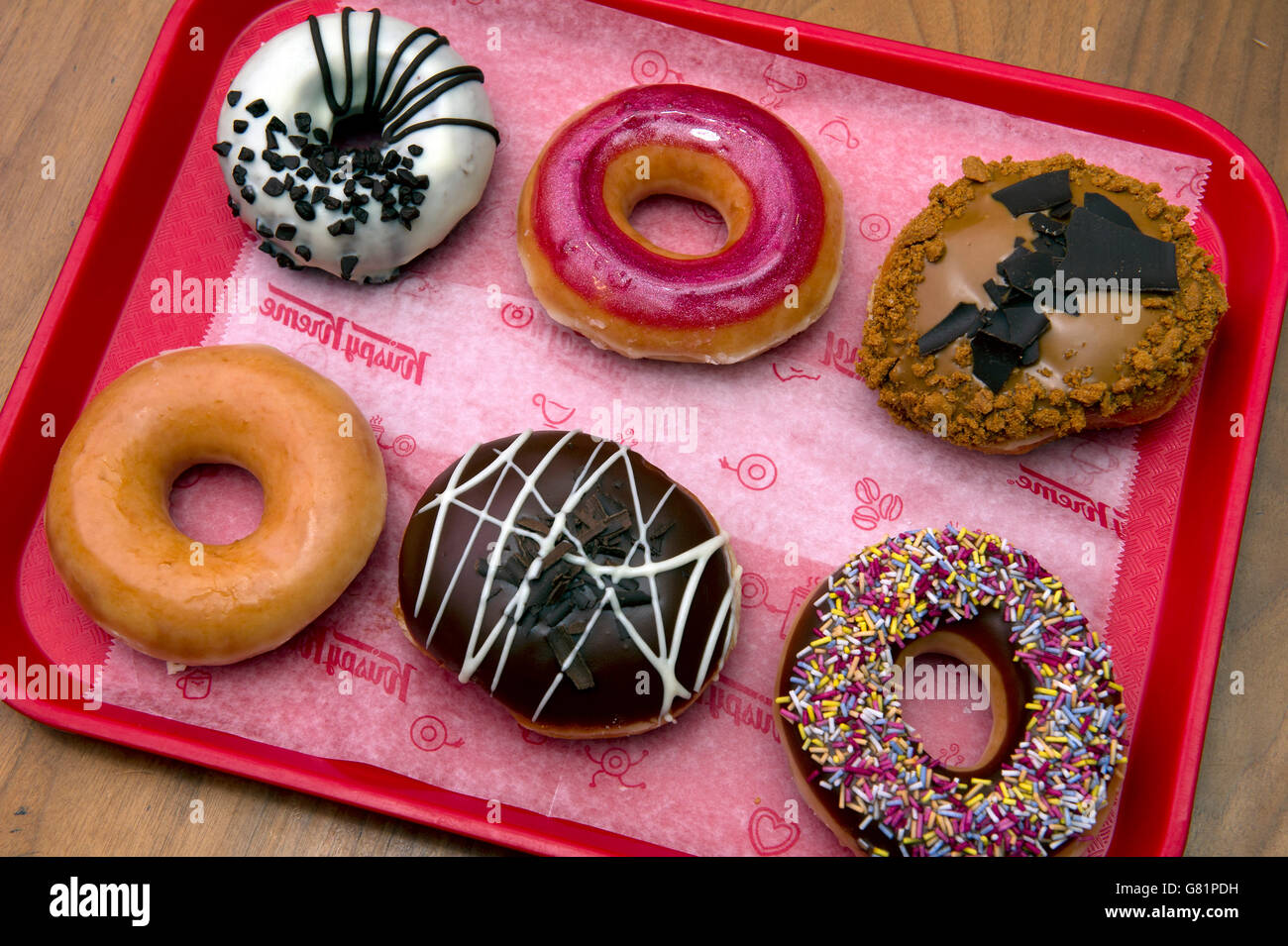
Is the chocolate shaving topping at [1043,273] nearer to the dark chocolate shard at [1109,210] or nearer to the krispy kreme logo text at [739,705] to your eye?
the dark chocolate shard at [1109,210]

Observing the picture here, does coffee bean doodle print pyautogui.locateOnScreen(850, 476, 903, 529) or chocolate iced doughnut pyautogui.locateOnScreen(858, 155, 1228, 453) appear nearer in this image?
chocolate iced doughnut pyautogui.locateOnScreen(858, 155, 1228, 453)

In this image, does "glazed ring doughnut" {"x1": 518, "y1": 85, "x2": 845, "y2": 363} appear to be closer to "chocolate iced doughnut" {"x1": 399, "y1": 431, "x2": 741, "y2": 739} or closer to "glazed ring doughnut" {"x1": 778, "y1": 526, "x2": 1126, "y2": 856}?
"chocolate iced doughnut" {"x1": 399, "y1": 431, "x2": 741, "y2": 739}

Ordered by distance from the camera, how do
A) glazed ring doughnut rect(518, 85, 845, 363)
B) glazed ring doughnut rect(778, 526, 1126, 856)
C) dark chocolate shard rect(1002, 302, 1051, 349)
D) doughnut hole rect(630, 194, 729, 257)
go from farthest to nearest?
1. doughnut hole rect(630, 194, 729, 257)
2. glazed ring doughnut rect(518, 85, 845, 363)
3. dark chocolate shard rect(1002, 302, 1051, 349)
4. glazed ring doughnut rect(778, 526, 1126, 856)

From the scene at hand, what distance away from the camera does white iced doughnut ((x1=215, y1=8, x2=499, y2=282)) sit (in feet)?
8.56

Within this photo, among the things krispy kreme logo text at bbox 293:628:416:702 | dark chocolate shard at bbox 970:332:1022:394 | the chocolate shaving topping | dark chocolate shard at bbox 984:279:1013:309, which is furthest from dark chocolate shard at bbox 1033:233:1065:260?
krispy kreme logo text at bbox 293:628:416:702

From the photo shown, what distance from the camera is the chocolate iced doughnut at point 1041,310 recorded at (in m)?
2.36

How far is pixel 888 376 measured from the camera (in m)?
2.50

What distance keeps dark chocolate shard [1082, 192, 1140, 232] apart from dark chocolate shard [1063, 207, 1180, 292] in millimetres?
32

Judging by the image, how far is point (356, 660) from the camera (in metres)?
2.57

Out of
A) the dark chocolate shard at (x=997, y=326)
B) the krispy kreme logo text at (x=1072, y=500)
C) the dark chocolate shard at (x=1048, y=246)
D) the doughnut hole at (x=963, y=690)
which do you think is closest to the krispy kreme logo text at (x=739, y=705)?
the doughnut hole at (x=963, y=690)

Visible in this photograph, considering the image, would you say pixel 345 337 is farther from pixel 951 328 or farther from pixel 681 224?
pixel 951 328

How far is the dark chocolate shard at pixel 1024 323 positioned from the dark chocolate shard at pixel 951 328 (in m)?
0.07
